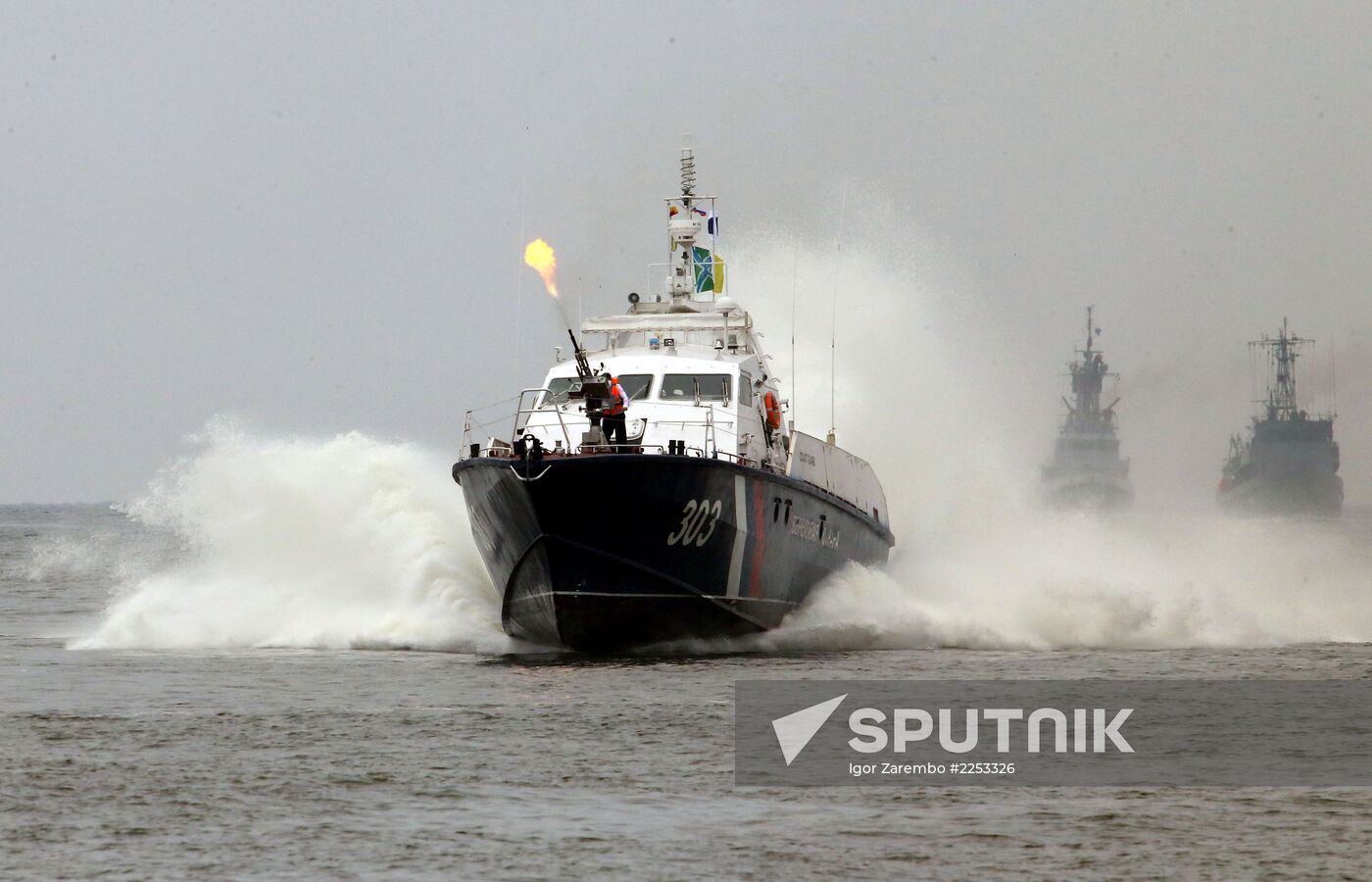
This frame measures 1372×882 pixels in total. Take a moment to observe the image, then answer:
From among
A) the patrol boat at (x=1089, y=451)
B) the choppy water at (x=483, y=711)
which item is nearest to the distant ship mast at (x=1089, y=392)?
the patrol boat at (x=1089, y=451)

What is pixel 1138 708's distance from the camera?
60.2ft

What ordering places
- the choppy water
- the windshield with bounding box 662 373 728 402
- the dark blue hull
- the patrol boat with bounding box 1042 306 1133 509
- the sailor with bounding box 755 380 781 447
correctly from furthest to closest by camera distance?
the patrol boat with bounding box 1042 306 1133 509 → the sailor with bounding box 755 380 781 447 → the windshield with bounding box 662 373 728 402 → the dark blue hull → the choppy water

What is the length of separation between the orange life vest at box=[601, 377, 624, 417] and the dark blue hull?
727mm

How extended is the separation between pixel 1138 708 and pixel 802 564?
8.74 meters

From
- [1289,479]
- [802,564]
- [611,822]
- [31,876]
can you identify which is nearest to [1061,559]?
[802,564]

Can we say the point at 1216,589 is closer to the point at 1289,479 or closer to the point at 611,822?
the point at 611,822

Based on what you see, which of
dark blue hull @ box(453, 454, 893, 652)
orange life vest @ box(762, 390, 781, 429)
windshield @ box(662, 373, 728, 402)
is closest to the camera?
dark blue hull @ box(453, 454, 893, 652)

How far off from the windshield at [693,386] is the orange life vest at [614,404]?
2262 millimetres

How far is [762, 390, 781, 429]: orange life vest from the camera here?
26.9 m

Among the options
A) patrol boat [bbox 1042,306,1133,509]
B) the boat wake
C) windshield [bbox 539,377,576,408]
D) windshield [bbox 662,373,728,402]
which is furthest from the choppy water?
patrol boat [bbox 1042,306,1133,509]

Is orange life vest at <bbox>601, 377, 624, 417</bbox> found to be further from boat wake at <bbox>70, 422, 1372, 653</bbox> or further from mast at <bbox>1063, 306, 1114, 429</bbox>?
mast at <bbox>1063, 306, 1114, 429</bbox>

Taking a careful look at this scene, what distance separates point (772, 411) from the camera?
2706cm

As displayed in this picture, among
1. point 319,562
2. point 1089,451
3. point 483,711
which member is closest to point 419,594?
point 319,562

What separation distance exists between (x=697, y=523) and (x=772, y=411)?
13.5 feet
